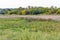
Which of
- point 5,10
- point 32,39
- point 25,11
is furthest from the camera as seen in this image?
point 5,10

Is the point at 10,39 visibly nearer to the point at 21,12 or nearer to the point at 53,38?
the point at 53,38

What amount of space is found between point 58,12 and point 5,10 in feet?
45.8

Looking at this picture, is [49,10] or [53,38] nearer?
[53,38]

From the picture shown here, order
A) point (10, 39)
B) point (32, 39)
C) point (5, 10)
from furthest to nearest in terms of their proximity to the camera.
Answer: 1. point (5, 10)
2. point (10, 39)
3. point (32, 39)

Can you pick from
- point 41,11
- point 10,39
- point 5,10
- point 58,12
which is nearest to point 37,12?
point 41,11

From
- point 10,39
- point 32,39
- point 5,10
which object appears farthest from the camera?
point 5,10

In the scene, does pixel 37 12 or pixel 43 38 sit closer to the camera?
pixel 43 38

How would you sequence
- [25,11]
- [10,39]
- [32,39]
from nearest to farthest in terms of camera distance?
[32,39] → [10,39] → [25,11]

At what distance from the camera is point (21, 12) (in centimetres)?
4781

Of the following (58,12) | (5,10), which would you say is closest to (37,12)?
(58,12)

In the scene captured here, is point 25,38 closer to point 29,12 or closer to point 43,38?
point 43,38

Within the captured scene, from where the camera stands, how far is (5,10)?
52312 mm

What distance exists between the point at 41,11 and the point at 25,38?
39.7 m

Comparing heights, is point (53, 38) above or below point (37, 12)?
above
